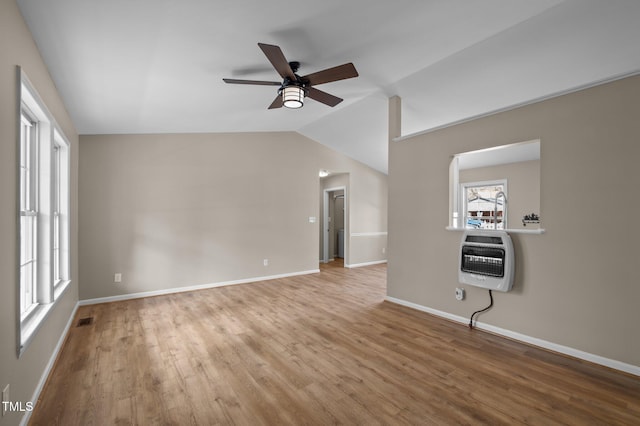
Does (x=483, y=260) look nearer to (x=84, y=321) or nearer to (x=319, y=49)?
(x=319, y=49)

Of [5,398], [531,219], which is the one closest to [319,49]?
[5,398]

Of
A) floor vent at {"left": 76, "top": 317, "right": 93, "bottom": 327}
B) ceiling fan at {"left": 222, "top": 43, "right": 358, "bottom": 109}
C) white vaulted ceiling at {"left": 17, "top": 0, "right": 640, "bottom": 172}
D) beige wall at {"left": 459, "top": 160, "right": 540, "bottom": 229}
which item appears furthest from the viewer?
beige wall at {"left": 459, "top": 160, "right": 540, "bottom": 229}

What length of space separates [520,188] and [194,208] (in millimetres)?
6237

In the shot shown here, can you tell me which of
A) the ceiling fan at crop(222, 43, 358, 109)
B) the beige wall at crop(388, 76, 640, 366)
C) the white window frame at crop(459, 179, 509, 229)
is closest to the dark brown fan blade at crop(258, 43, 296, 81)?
the ceiling fan at crop(222, 43, 358, 109)

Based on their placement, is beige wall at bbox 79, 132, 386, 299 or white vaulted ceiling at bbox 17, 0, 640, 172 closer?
white vaulted ceiling at bbox 17, 0, 640, 172

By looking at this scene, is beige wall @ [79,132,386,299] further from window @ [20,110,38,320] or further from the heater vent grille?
the heater vent grille

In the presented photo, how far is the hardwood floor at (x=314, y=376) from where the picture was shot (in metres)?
1.93

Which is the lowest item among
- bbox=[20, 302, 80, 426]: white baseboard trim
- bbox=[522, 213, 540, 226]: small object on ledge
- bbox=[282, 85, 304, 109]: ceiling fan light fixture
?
bbox=[20, 302, 80, 426]: white baseboard trim

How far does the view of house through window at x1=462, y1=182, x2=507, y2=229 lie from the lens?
6.42 metres

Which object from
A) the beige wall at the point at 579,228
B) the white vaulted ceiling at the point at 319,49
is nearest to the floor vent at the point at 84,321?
the white vaulted ceiling at the point at 319,49

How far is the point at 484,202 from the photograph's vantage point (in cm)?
674

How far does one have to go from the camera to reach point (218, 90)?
11.5ft

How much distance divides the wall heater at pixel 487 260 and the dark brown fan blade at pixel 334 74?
85.4 inches

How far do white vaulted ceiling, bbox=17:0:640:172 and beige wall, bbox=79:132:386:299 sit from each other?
2.25 feet
